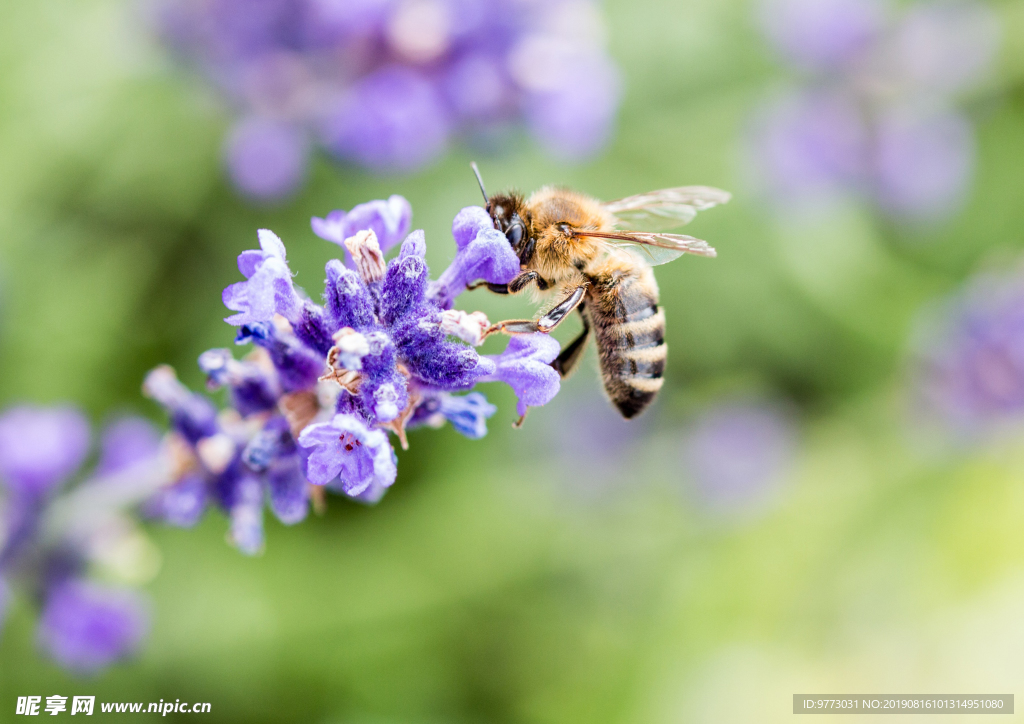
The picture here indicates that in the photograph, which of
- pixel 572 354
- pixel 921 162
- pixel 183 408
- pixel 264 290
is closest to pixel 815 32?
pixel 921 162

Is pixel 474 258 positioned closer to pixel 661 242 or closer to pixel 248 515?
pixel 661 242

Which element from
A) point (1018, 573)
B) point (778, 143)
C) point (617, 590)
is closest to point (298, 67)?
point (778, 143)

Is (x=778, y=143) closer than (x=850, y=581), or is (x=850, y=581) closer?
(x=850, y=581)

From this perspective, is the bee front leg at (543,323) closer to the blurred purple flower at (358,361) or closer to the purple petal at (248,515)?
the blurred purple flower at (358,361)

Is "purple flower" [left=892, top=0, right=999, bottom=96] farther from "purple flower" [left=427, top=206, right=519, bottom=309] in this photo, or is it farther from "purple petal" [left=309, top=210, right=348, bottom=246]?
"purple petal" [left=309, top=210, right=348, bottom=246]

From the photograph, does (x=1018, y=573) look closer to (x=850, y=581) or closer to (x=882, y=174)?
(x=850, y=581)

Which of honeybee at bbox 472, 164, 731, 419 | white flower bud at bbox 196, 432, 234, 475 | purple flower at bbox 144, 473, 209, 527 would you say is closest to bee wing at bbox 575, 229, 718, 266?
honeybee at bbox 472, 164, 731, 419

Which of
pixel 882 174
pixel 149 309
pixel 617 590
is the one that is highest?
pixel 882 174
